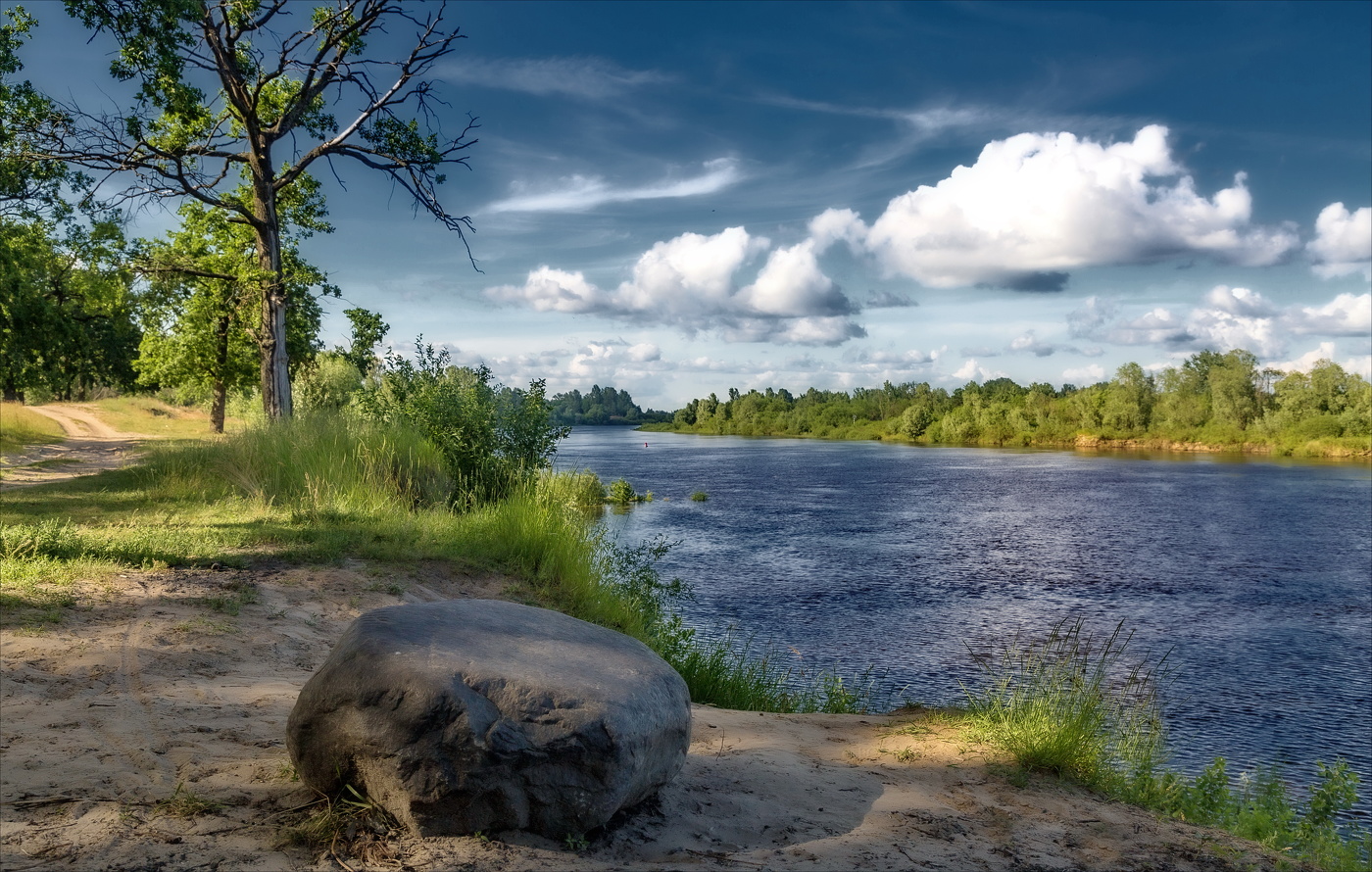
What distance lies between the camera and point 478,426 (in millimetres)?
14125

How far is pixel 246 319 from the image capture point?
21.4 metres

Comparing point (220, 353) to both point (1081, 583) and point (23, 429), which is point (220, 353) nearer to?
point (23, 429)

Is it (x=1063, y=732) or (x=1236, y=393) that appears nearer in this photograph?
(x=1063, y=732)

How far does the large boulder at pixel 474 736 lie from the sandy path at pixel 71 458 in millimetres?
14766

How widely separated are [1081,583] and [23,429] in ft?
107

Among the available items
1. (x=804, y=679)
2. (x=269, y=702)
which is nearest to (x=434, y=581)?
(x=269, y=702)

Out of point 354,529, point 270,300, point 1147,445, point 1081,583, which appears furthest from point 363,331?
point 1147,445

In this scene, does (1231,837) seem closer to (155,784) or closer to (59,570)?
(155,784)

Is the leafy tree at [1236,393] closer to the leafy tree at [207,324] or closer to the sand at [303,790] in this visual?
the leafy tree at [207,324]

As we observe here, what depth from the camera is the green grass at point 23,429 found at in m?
25.6

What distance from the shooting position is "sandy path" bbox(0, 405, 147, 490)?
17.2 m

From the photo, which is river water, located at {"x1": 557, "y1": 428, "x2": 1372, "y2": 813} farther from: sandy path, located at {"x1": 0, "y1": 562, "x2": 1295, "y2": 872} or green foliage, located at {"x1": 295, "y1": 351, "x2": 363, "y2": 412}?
green foliage, located at {"x1": 295, "y1": 351, "x2": 363, "y2": 412}

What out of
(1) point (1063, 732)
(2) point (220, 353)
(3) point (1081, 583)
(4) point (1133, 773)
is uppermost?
(2) point (220, 353)

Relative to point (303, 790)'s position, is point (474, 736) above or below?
above
